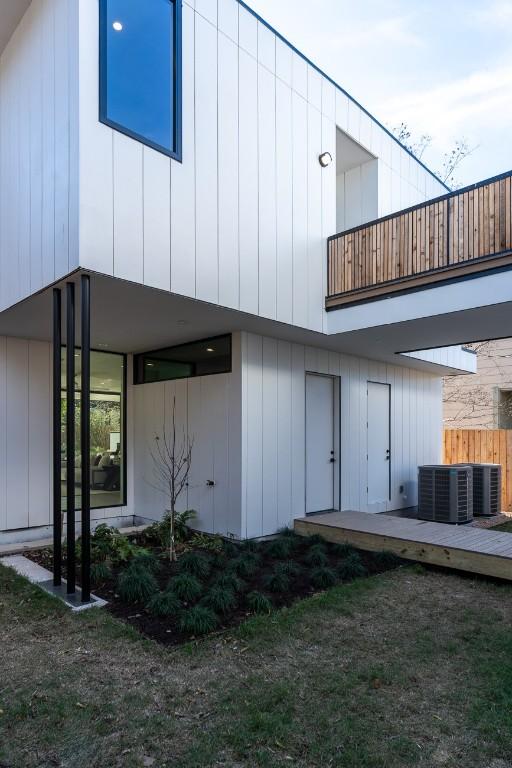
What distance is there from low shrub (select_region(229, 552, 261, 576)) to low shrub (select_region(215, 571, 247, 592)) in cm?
40

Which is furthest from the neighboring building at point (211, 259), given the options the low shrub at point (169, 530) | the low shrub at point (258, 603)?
the low shrub at point (258, 603)

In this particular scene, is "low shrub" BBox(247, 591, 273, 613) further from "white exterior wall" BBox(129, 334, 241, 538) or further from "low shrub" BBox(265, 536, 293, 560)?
"white exterior wall" BBox(129, 334, 241, 538)

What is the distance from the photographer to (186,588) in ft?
14.4

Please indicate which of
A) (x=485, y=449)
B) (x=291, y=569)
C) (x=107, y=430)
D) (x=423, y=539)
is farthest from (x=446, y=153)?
(x=291, y=569)

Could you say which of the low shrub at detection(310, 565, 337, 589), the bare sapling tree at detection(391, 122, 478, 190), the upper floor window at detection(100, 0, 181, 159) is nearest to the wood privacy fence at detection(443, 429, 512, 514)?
the low shrub at detection(310, 565, 337, 589)

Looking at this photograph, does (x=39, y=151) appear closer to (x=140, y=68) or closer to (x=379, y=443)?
(x=140, y=68)

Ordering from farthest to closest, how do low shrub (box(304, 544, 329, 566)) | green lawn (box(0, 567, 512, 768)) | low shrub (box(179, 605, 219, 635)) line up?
low shrub (box(304, 544, 329, 566)), low shrub (box(179, 605, 219, 635)), green lawn (box(0, 567, 512, 768))

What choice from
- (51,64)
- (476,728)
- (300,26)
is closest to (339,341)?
(51,64)

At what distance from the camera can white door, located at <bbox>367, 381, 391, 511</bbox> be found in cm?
882

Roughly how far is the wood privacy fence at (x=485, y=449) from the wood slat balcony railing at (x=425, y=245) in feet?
19.2

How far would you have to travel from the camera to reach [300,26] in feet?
33.7

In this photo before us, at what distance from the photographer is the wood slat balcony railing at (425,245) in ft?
17.2

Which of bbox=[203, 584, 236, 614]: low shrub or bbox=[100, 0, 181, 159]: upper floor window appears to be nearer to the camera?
bbox=[203, 584, 236, 614]: low shrub

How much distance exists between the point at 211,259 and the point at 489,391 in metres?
11.7
